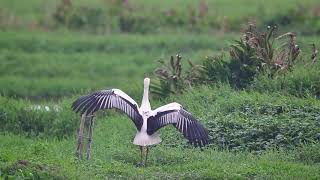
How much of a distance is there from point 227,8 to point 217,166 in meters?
13.2

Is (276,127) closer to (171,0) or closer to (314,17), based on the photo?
(314,17)

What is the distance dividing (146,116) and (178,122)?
376 millimetres

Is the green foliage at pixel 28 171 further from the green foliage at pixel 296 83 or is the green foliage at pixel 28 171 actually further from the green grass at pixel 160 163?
the green foliage at pixel 296 83

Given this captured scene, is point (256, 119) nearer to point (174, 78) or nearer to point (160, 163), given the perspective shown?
point (160, 163)

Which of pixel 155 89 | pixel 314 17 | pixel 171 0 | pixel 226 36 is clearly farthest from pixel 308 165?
pixel 171 0

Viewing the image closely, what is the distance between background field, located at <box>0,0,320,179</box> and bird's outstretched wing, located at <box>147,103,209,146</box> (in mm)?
294

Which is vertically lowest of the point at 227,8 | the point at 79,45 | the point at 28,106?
the point at 28,106

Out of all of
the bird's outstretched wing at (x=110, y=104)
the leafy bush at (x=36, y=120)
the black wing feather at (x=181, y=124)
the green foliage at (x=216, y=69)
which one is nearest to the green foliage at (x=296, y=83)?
the green foliage at (x=216, y=69)

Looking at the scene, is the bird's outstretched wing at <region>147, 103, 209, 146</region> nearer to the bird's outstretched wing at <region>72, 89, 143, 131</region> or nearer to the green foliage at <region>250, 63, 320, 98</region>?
the bird's outstretched wing at <region>72, 89, 143, 131</region>

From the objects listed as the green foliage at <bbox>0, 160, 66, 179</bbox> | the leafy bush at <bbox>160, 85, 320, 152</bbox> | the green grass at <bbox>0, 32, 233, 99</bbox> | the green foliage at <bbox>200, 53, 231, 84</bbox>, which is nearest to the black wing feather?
the leafy bush at <bbox>160, 85, 320, 152</bbox>

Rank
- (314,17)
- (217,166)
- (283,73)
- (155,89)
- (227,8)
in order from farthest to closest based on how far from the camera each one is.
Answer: (227,8) < (314,17) < (155,89) < (283,73) < (217,166)

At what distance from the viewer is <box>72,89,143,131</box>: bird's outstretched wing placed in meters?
10.3

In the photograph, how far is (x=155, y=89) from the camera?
14.0 meters

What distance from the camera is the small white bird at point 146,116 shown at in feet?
33.7
